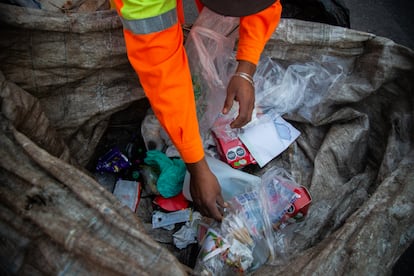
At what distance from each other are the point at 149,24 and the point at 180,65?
17cm

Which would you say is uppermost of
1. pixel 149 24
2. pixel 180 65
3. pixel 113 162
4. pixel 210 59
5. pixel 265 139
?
pixel 149 24

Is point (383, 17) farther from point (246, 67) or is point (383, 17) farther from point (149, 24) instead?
point (149, 24)

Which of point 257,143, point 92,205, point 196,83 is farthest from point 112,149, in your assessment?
point 92,205

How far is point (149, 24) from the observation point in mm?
935

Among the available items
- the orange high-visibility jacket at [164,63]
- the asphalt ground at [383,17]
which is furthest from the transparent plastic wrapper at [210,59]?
the asphalt ground at [383,17]

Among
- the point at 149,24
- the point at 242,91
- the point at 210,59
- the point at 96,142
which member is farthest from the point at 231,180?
the point at 149,24

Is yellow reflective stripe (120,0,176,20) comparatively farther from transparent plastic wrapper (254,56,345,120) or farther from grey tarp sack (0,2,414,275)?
transparent plastic wrapper (254,56,345,120)

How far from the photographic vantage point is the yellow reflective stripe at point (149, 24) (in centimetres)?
93

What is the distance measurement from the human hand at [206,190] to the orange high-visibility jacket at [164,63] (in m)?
0.04

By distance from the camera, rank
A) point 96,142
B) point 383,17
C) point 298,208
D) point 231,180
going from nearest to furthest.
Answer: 1. point 298,208
2. point 231,180
3. point 96,142
4. point 383,17

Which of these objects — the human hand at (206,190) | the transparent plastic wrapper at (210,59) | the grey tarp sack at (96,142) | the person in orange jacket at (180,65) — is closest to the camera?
the grey tarp sack at (96,142)

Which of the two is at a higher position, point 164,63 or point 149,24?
point 149,24

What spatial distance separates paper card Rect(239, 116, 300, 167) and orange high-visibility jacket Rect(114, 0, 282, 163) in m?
0.45

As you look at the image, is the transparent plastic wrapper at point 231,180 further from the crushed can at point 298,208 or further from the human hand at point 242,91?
the human hand at point 242,91
